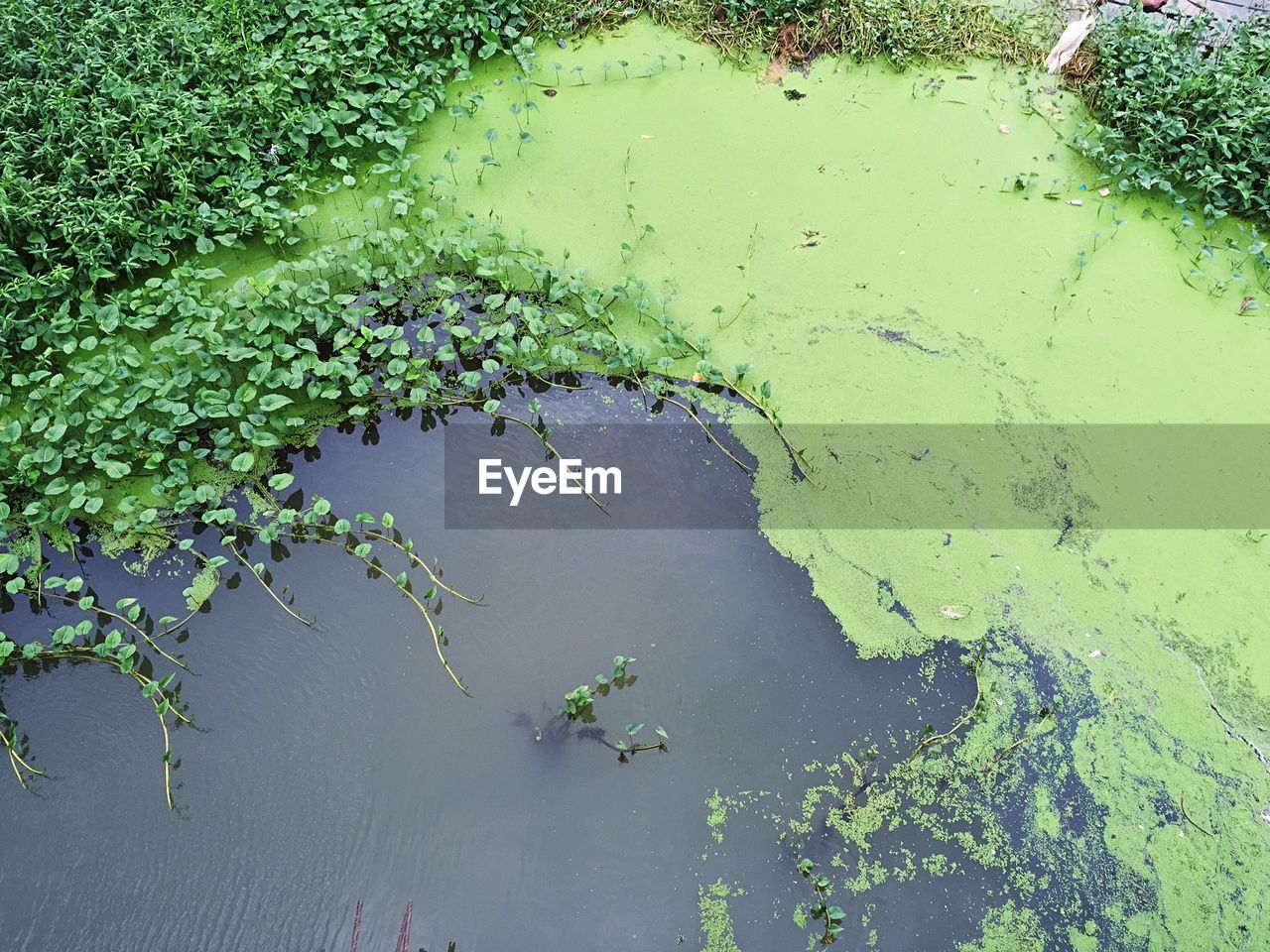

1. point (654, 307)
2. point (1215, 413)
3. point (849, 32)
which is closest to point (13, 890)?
point (654, 307)

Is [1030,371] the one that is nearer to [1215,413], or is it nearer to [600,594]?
[1215,413]

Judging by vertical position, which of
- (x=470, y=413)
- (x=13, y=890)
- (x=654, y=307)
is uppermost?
(x=654, y=307)

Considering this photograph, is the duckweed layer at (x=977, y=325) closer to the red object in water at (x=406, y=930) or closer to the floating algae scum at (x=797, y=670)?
the floating algae scum at (x=797, y=670)

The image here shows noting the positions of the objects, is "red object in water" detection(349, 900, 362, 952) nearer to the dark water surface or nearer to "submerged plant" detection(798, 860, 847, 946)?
the dark water surface

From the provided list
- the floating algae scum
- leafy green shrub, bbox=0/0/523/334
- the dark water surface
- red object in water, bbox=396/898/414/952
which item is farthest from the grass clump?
red object in water, bbox=396/898/414/952

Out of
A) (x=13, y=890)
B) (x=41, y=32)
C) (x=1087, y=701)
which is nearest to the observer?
(x=13, y=890)

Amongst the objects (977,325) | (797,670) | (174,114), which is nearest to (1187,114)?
(977,325)

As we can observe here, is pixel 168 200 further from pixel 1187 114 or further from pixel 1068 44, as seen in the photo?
pixel 1187 114
